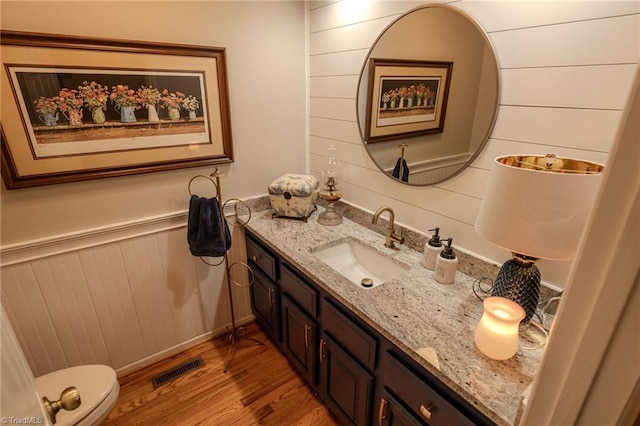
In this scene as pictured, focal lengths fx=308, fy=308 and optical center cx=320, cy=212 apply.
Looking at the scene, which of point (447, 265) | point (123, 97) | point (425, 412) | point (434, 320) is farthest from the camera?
point (123, 97)

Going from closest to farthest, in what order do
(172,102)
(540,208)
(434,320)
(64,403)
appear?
(64,403) < (540,208) < (434,320) < (172,102)

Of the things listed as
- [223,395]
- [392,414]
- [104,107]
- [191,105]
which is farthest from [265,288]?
[104,107]

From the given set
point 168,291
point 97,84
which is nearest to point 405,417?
point 168,291

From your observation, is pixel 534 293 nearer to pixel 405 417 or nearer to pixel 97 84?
pixel 405 417

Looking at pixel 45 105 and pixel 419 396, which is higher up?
pixel 45 105

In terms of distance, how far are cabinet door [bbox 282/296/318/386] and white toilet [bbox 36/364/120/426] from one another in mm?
844

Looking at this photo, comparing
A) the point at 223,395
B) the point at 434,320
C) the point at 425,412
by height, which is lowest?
the point at 223,395

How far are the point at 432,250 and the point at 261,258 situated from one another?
0.97 metres

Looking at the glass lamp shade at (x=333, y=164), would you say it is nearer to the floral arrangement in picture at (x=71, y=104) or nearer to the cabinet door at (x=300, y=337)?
the cabinet door at (x=300, y=337)

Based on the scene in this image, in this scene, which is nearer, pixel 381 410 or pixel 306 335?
pixel 381 410

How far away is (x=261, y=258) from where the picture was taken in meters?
1.82

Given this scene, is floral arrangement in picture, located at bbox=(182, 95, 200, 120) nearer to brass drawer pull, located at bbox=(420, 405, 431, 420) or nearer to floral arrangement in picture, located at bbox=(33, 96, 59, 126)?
floral arrangement in picture, located at bbox=(33, 96, 59, 126)

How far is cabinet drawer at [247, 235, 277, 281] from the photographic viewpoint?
1708 mm

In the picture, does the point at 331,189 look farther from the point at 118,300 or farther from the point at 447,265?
the point at 118,300
